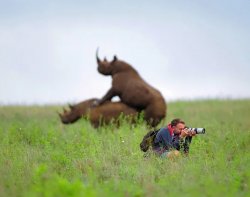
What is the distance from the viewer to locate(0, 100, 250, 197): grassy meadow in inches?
360

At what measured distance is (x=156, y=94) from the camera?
1902 cm

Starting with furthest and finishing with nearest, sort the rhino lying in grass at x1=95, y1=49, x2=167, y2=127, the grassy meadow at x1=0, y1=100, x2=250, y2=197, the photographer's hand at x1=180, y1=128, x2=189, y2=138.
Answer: the rhino lying in grass at x1=95, y1=49, x2=167, y2=127, the photographer's hand at x1=180, y1=128, x2=189, y2=138, the grassy meadow at x1=0, y1=100, x2=250, y2=197

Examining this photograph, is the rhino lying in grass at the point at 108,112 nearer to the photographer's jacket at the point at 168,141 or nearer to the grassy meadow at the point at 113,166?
the grassy meadow at the point at 113,166

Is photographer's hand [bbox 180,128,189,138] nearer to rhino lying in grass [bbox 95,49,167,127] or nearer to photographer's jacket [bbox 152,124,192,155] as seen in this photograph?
photographer's jacket [bbox 152,124,192,155]

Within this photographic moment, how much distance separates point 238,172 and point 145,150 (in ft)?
7.47

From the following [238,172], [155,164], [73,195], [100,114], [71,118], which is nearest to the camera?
[73,195]

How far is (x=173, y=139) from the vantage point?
41.7ft

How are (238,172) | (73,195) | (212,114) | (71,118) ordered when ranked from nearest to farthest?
(73,195) < (238,172) < (71,118) < (212,114)

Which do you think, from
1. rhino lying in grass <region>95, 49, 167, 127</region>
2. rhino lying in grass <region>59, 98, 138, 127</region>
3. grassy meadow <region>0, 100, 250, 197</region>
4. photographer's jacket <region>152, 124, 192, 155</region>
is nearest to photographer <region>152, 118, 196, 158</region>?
photographer's jacket <region>152, 124, 192, 155</region>

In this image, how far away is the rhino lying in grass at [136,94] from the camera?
741 inches

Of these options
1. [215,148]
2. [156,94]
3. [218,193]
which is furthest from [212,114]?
[218,193]

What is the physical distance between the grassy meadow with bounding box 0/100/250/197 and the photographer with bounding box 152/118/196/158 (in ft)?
0.87

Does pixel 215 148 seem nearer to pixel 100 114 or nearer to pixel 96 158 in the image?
pixel 96 158

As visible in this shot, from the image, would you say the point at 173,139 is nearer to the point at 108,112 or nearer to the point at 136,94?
the point at 108,112
